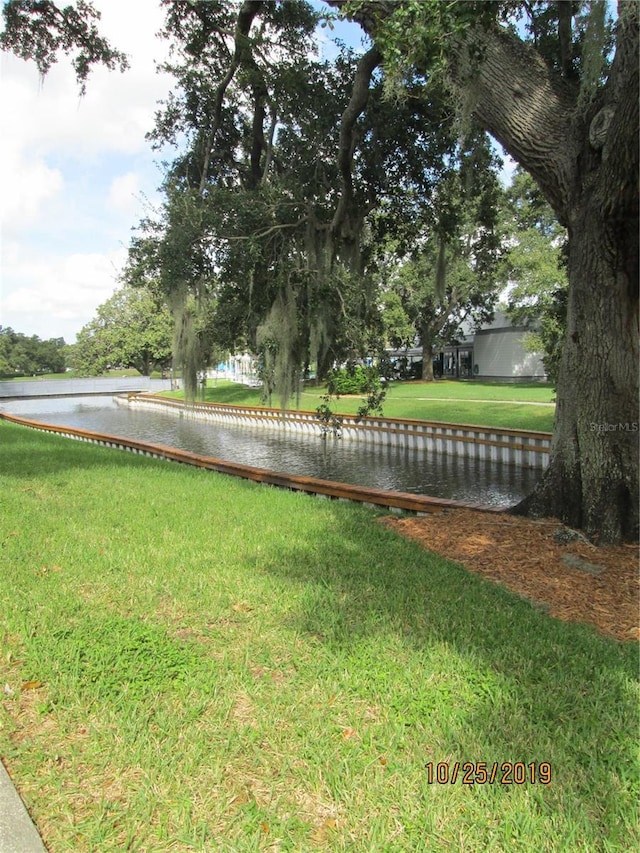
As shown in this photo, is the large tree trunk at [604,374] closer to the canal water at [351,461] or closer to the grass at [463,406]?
the canal water at [351,461]

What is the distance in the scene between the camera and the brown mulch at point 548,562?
12.1 ft

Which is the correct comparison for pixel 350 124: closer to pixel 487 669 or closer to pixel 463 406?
pixel 487 669

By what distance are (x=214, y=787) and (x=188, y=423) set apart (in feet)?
78.3

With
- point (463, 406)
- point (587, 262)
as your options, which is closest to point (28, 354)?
point (463, 406)

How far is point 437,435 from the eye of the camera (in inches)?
587

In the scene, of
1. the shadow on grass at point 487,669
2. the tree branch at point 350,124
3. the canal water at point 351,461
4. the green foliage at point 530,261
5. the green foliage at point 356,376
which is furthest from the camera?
the green foliage at point 530,261

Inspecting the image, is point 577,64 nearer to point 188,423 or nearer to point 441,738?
point 441,738

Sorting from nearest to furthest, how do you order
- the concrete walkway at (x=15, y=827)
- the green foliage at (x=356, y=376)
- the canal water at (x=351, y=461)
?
1. the concrete walkway at (x=15, y=827)
2. the green foliage at (x=356, y=376)
3. the canal water at (x=351, y=461)

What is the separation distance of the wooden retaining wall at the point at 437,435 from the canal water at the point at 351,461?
0.25m

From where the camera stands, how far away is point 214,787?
2.01 meters

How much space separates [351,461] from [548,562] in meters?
9.68

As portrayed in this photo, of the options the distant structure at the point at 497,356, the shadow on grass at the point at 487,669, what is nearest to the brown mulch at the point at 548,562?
the shadow on grass at the point at 487,669

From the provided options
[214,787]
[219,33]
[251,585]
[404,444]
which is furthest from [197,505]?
[404,444]

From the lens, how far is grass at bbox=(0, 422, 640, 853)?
1876mm
